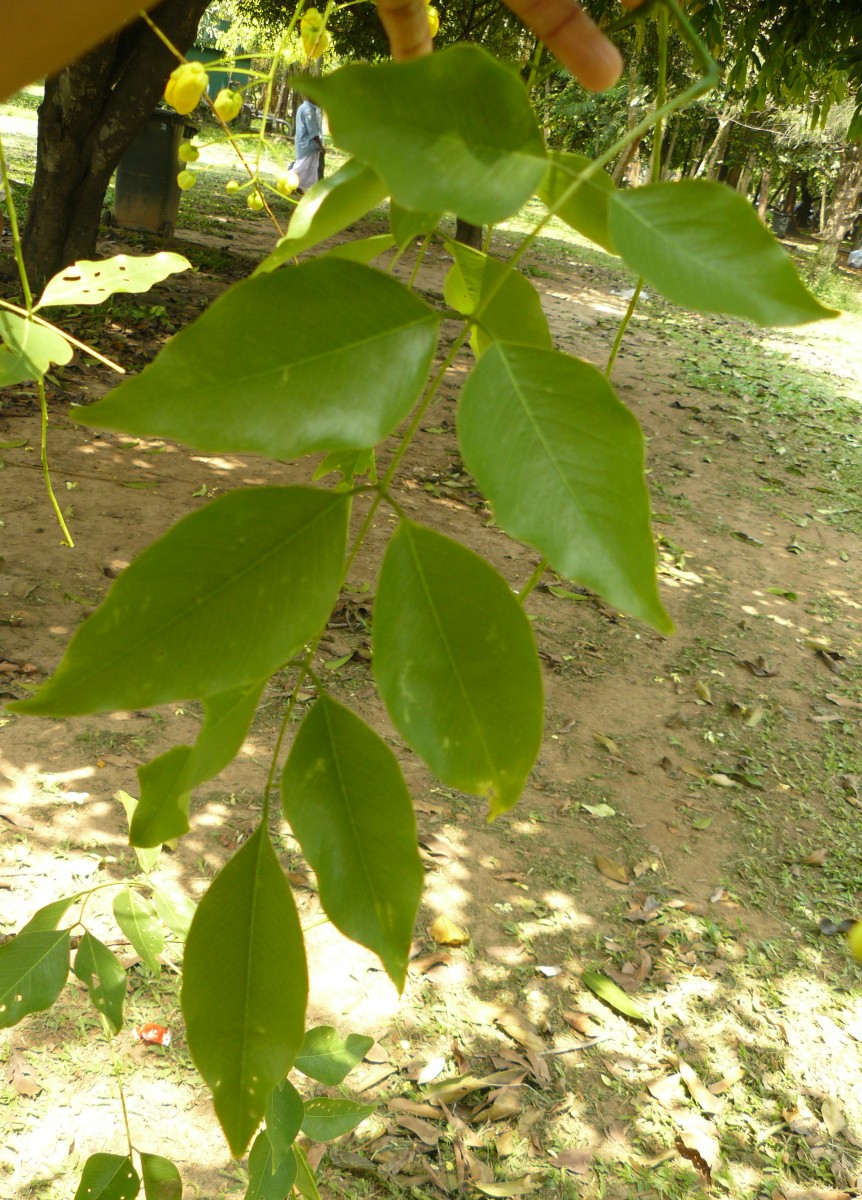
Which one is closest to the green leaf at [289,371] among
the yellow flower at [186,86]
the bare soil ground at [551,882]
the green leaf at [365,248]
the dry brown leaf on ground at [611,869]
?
the green leaf at [365,248]

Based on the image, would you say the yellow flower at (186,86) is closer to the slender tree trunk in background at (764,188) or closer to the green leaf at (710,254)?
the green leaf at (710,254)

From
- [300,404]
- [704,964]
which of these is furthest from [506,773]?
[704,964]

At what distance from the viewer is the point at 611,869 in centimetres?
302

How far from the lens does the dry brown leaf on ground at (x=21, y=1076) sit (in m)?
2.05

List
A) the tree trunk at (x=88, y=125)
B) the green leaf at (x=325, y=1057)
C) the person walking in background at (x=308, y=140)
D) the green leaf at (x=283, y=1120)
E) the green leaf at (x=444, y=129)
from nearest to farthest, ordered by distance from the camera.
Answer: the green leaf at (x=444, y=129) → the green leaf at (x=283, y=1120) → the green leaf at (x=325, y=1057) → the tree trunk at (x=88, y=125) → the person walking in background at (x=308, y=140)

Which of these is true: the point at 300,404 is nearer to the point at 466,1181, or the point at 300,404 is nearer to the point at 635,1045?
the point at 466,1181

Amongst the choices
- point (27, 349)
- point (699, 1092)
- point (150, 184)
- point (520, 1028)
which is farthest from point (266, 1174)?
point (150, 184)

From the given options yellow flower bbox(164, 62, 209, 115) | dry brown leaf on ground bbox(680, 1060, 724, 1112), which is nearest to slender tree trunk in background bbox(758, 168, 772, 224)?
dry brown leaf on ground bbox(680, 1060, 724, 1112)

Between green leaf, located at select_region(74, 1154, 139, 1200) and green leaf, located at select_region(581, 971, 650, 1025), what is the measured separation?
→ 1.98 meters

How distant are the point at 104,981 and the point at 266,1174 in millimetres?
231

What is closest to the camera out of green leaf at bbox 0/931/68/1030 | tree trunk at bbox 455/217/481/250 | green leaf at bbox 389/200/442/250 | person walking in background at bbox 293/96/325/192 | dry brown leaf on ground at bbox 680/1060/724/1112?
green leaf at bbox 389/200/442/250

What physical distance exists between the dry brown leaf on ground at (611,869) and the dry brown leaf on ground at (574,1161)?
897 mm

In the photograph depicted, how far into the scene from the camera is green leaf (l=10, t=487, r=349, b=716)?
346mm

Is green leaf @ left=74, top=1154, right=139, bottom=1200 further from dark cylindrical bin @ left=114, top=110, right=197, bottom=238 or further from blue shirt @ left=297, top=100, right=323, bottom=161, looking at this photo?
blue shirt @ left=297, top=100, right=323, bottom=161
